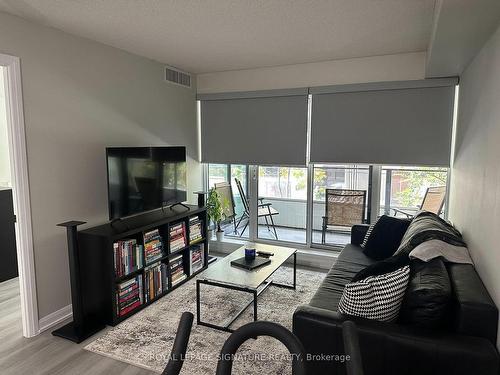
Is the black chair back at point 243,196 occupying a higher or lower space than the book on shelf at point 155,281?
higher

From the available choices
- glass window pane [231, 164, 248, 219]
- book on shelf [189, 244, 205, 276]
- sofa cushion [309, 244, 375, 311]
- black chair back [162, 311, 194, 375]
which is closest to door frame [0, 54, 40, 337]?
book on shelf [189, 244, 205, 276]

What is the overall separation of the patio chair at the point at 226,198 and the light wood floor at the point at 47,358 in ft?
8.37

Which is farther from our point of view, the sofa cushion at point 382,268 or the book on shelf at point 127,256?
the book on shelf at point 127,256

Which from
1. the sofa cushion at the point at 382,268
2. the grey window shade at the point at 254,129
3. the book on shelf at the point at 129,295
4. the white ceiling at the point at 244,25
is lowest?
the book on shelf at the point at 129,295

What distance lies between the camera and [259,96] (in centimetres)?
451

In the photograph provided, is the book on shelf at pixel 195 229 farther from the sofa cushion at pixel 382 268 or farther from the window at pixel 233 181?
the sofa cushion at pixel 382 268

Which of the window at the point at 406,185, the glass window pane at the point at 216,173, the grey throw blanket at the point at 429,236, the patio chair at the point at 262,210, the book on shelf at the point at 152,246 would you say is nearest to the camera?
the grey throw blanket at the point at 429,236

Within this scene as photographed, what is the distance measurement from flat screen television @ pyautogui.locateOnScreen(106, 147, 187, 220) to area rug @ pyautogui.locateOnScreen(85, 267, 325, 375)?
97 cm

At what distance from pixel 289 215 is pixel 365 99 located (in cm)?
178

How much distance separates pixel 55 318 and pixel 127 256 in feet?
2.57

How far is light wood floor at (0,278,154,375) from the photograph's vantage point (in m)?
2.42

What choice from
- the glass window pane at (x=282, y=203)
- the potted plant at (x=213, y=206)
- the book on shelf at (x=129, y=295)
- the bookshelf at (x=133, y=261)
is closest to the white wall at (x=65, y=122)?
the bookshelf at (x=133, y=261)

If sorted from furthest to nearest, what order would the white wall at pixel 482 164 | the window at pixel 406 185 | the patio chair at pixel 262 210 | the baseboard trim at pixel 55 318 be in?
1. the patio chair at pixel 262 210
2. the window at pixel 406 185
3. the baseboard trim at pixel 55 318
4. the white wall at pixel 482 164

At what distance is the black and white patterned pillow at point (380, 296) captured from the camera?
6.15 ft
